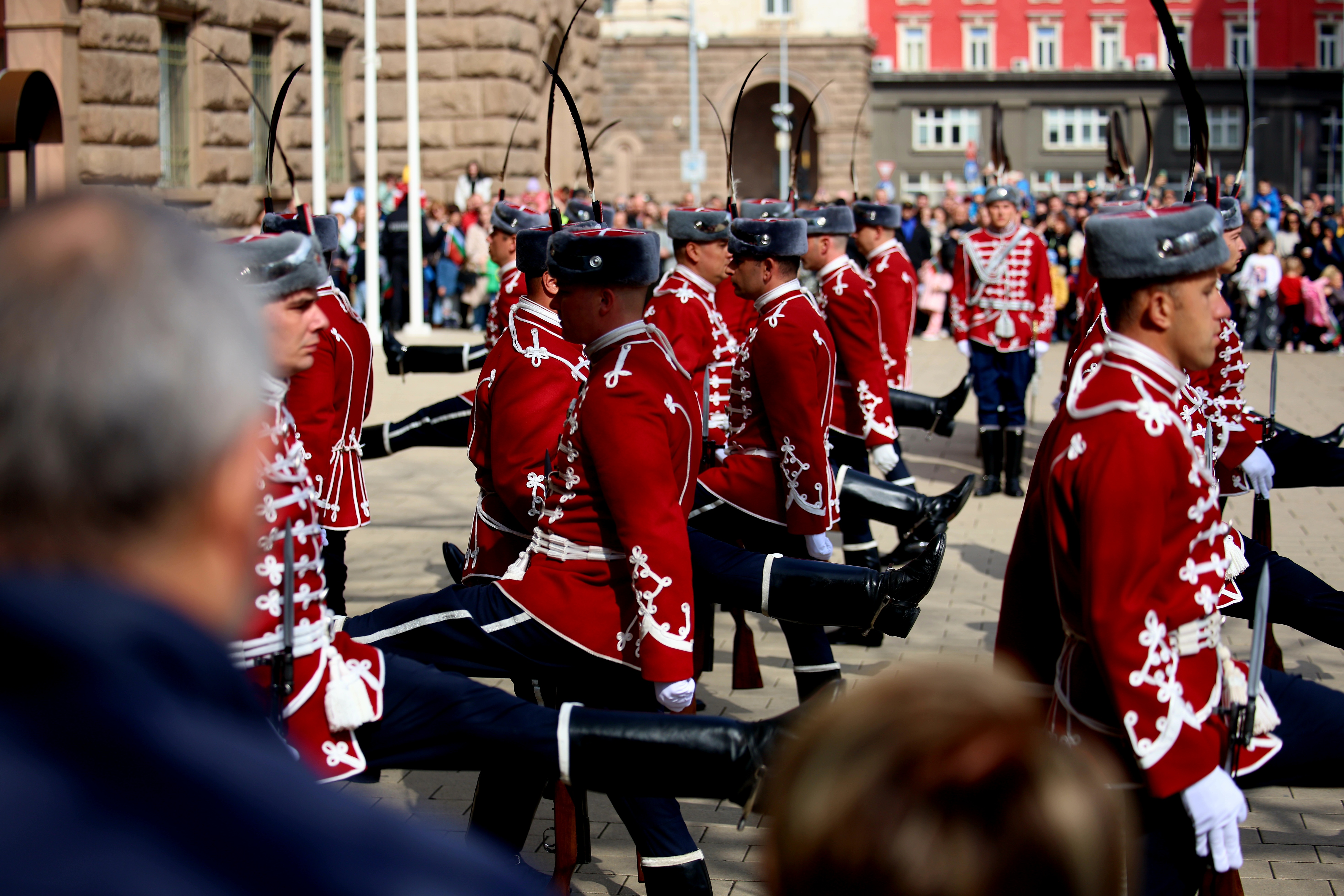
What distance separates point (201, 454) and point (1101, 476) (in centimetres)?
222

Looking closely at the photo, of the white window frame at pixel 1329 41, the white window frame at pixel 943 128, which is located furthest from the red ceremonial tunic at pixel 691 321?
the white window frame at pixel 1329 41

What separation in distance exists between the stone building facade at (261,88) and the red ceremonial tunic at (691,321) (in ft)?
20.1

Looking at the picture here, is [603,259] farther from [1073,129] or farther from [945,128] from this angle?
[1073,129]

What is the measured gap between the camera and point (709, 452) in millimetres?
6219

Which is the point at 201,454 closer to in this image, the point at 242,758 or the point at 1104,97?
the point at 242,758

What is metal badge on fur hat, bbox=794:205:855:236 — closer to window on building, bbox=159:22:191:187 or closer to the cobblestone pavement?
the cobblestone pavement

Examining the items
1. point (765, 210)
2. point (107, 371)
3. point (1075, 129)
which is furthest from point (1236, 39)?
point (107, 371)

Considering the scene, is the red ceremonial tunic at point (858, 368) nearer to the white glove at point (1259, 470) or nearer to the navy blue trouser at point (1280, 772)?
the white glove at point (1259, 470)

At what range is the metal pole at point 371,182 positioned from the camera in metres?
18.5

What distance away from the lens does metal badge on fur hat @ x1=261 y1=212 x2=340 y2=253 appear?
19.3ft

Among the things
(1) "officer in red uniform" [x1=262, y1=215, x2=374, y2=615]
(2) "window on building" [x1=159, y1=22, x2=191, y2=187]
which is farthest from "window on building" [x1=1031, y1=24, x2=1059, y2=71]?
(1) "officer in red uniform" [x1=262, y1=215, x2=374, y2=615]

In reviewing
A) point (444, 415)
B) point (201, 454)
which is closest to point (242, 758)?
point (201, 454)

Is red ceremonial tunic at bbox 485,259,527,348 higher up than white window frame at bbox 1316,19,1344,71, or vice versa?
white window frame at bbox 1316,19,1344,71

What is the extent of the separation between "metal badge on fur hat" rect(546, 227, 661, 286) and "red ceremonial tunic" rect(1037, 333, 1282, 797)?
140 cm
